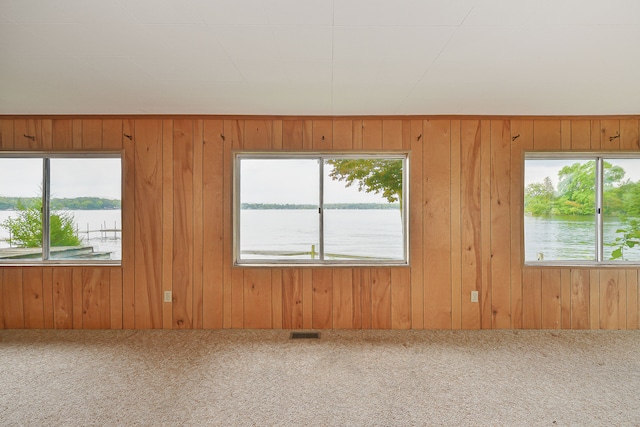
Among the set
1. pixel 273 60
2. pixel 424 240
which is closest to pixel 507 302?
pixel 424 240

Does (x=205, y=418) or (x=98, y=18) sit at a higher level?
(x=98, y=18)

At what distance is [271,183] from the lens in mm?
3416

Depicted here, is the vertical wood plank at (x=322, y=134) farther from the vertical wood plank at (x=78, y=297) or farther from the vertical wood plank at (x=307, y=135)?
the vertical wood plank at (x=78, y=297)

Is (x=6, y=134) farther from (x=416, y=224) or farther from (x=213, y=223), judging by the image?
(x=416, y=224)

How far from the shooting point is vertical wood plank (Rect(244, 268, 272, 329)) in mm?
3318

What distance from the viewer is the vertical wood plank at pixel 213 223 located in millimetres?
3309

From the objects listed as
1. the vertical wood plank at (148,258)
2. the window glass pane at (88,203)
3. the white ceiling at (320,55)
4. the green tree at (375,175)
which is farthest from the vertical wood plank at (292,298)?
the window glass pane at (88,203)

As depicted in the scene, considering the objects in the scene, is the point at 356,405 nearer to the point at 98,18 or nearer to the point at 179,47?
the point at 179,47

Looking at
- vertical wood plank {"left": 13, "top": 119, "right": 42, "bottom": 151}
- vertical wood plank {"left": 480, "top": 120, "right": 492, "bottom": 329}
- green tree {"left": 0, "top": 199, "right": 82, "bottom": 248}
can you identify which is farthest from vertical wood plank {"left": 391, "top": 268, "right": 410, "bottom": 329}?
vertical wood plank {"left": 13, "top": 119, "right": 42, "bottom": 151}

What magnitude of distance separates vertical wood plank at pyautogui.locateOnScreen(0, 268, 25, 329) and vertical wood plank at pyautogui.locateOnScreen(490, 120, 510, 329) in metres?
4.80

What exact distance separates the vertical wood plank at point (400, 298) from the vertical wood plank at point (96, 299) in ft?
9.56

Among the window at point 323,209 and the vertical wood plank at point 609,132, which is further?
the window at point 323,209

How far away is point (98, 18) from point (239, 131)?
1.73m

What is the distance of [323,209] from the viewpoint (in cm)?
339
